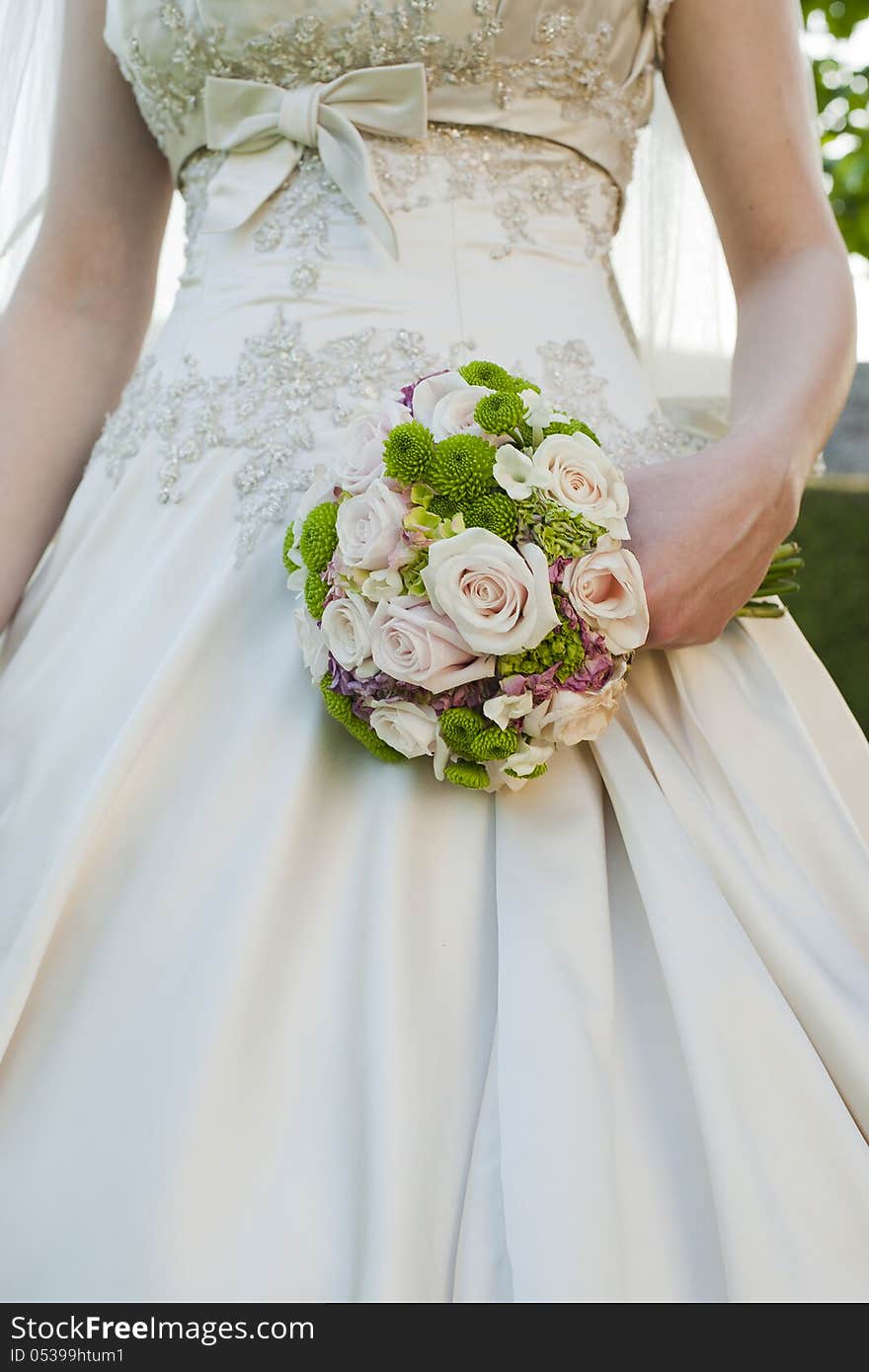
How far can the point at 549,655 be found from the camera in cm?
111

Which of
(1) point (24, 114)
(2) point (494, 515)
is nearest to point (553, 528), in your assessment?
(2) point (494, 515)

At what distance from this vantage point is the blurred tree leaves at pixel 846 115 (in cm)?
589

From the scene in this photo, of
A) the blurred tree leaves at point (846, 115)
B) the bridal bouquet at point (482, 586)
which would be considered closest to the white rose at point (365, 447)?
the bridal bouquet at point (482, 586)

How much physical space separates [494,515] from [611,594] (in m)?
0.13

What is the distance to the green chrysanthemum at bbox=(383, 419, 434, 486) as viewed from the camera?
3.68 ft

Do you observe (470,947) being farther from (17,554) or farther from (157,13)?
(157,13)

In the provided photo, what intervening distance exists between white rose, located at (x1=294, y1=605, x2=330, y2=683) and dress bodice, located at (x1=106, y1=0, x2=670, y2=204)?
0.74 m

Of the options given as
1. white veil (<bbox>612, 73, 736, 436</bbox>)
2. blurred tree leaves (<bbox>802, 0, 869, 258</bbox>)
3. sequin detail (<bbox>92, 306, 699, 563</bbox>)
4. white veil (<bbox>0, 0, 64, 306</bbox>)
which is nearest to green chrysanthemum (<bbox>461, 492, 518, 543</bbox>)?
sequin detail (<bbox>92, 306, 699, 563</bbox>)

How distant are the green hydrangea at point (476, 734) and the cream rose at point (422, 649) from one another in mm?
32

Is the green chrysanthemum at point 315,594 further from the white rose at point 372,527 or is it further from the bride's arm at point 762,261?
the bride's arm at point 762,261

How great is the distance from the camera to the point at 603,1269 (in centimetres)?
92

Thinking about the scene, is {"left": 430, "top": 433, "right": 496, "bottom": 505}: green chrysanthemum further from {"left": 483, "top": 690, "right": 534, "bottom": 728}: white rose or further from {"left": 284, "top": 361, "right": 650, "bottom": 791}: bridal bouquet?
{"left": 483, "top": 690, "right": 534, "bottom": 728}: white rose
